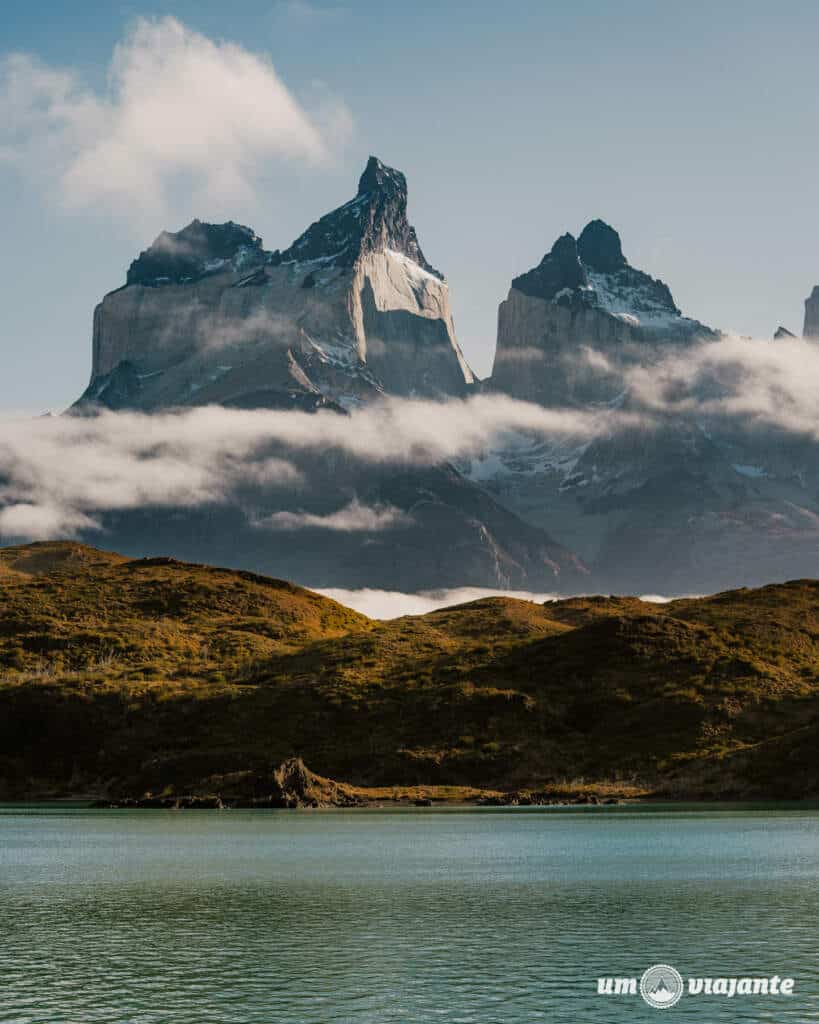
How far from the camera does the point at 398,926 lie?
208 feet

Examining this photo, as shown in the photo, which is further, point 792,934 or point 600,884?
point 600,884

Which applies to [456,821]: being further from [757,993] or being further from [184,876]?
[757,993]

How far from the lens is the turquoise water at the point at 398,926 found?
46.0 m

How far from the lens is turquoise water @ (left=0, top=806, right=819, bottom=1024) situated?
46.0 metres

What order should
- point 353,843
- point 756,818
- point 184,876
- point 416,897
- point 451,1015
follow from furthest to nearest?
point 756,818 → point 353,843 → point 184,876 → point 416,897 → point 451,1015

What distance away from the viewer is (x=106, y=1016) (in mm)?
44719

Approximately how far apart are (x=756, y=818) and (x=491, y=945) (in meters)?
90.1

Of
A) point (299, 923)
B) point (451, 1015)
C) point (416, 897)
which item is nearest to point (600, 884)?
point (416, 897)

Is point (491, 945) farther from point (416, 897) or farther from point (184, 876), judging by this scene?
point (184, 876)

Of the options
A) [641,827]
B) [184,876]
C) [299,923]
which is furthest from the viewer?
[641,827]

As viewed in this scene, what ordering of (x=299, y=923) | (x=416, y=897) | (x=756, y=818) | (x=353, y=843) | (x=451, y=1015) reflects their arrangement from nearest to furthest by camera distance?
1. (x=451, y=1015)
2. (x=299, y=923)
3. (x=416, y=897)
4. (x=353, y=843)
5. (x=756, y=818)

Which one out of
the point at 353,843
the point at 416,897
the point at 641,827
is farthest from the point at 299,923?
the point at 641,827

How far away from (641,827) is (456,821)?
2174 centimetres

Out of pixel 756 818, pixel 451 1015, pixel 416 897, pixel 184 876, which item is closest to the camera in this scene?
pixel 451 1015
